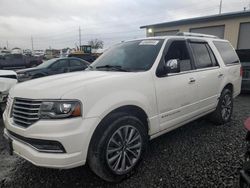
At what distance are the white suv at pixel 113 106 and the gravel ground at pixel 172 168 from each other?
0.32 metres

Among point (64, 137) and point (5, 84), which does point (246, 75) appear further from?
point (5, 84)

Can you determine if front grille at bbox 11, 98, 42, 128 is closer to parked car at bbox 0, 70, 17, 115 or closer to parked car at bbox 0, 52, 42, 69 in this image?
parked car at bbox 0, 70, 17, 115

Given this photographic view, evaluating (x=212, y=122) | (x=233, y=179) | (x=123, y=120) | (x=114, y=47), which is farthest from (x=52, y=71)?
(x=233, y=179)

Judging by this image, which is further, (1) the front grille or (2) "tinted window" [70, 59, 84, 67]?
(2) "tinted window" [70, 59, 84, 67]

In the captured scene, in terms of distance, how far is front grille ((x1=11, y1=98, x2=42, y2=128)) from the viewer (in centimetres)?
244

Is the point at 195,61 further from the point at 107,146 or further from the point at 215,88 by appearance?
the point at 107,146

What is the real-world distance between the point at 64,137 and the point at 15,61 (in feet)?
67.0

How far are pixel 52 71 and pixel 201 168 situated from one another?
910 cm

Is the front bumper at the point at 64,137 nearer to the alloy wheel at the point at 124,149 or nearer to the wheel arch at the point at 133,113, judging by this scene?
the wheel arch at the point at 133,113

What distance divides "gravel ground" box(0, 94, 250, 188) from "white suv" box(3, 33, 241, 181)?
1.06 ft

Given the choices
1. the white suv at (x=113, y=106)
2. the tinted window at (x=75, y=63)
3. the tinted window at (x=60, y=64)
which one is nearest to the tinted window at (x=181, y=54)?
the white suv at (x=113, y=106)

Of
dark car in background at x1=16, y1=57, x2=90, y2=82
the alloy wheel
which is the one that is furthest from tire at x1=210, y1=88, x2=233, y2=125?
dark car in background at x1=16, y1=57, x2=90, y2=82

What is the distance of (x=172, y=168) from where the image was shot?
3.13m

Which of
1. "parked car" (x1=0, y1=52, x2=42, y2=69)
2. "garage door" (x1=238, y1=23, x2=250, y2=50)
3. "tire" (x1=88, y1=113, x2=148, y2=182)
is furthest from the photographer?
"parked car" (x1=0, y1=52, x2=42, y2=69)
